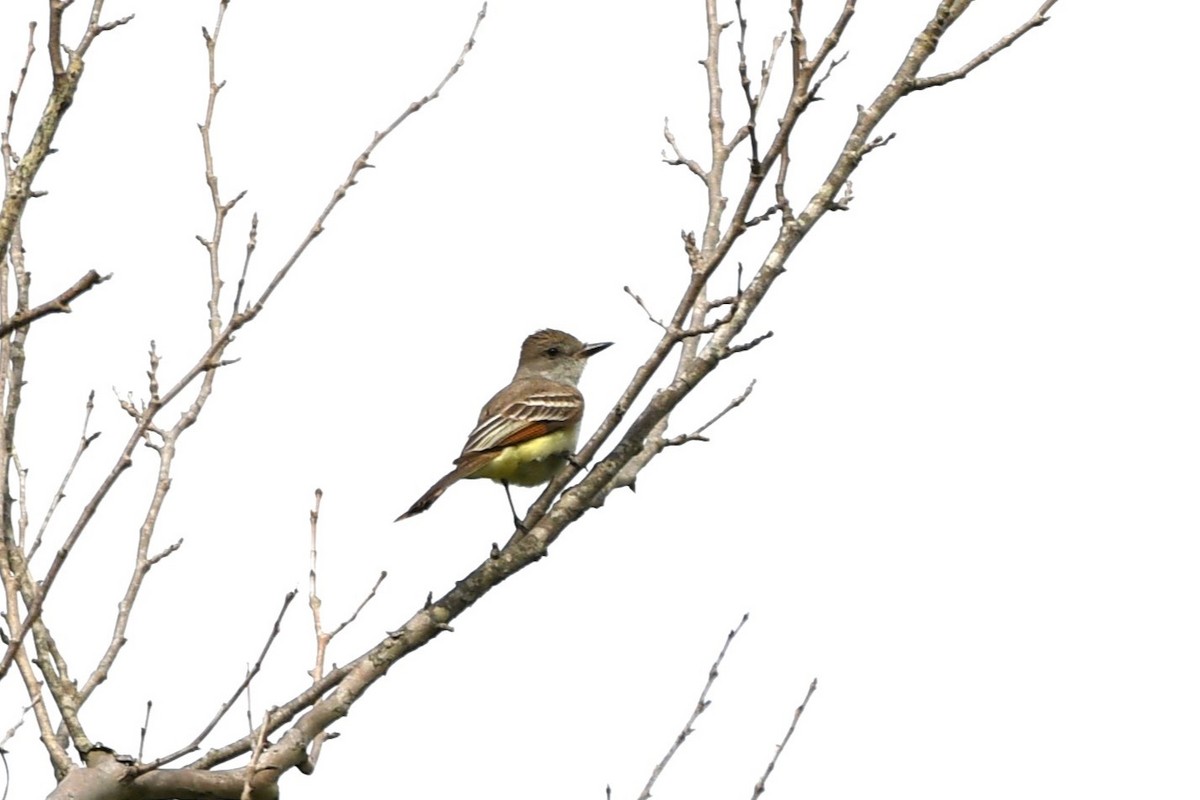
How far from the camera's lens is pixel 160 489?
21.5 ft

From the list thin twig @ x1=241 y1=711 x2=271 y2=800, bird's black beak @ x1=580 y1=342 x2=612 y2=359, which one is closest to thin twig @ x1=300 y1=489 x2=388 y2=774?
thin twig @ x1=241 y1=711 x2=271 y2=800

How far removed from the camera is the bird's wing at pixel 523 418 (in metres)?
10.6

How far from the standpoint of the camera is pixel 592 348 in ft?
42.3

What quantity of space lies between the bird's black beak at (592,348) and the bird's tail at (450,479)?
2.51 meters

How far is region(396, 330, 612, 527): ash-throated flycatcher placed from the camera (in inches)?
410

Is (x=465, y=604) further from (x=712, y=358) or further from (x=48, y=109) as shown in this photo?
(x=48, y=109)

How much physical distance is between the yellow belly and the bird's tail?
45 millimetres

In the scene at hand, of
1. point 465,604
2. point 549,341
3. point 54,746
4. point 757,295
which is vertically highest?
point 549,341

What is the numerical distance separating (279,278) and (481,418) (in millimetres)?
5809

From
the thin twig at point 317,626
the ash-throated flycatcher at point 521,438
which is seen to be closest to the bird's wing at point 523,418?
the ash-throated flycatcher at point 521,438

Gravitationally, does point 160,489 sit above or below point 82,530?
above

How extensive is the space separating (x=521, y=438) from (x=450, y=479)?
0.70 meters

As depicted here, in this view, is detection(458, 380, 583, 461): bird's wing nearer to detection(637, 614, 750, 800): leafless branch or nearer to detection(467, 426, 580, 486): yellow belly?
detection(467, 426, 580, 486): yellow belly

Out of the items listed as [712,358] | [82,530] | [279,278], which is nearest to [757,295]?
[712,358]
